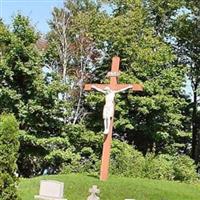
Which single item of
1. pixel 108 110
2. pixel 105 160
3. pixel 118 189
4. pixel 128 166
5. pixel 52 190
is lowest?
pixel 52 190

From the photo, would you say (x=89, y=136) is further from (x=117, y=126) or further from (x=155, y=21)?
(x=155, y=21)

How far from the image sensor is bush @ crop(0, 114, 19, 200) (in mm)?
10585

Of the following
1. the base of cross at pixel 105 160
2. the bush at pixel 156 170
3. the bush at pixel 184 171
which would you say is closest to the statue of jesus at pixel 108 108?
the base of cross at pixel 105 160

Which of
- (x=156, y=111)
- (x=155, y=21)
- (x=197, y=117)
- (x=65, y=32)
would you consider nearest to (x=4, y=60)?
(x=65, y=32)

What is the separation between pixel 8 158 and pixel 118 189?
5.04m

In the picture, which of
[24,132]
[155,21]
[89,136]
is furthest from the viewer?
[155,21]

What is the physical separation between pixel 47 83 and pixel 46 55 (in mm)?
2031

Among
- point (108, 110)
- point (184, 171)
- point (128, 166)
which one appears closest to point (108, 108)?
point (108, 110)

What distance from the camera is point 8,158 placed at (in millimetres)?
10977

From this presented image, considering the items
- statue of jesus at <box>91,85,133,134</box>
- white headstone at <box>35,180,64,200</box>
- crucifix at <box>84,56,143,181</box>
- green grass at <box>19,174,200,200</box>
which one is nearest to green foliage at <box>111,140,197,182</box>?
green grass at <box>19,174,200,200</box>

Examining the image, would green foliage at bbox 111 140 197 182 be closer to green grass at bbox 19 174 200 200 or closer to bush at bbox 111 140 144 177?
bush at bbox 111 140 144 177

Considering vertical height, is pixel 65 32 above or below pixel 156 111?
above

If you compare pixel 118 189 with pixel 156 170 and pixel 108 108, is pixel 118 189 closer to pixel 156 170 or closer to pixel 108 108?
pixel 108 108

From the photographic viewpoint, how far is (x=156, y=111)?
82.0 feet
